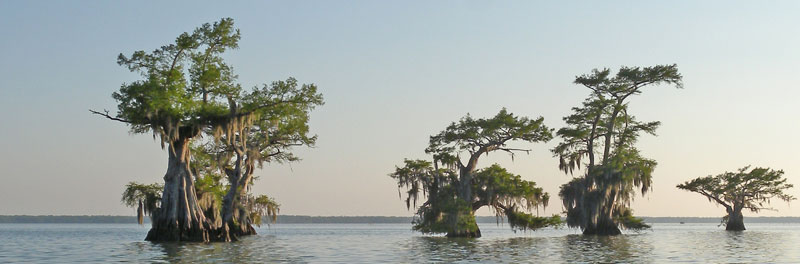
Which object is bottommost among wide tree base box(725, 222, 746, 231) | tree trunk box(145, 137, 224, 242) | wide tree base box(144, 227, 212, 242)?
wide tree base box(725, 222, 746, 231)

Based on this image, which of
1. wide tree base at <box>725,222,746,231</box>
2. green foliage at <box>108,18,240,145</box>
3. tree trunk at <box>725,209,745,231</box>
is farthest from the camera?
tree trunk at <box>725,209,745,231</box>

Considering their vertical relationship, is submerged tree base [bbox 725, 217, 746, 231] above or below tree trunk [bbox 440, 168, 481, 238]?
below

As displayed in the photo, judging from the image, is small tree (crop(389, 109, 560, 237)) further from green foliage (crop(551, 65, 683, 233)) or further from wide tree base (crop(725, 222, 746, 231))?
wide tree base (crop(725, 222, 746, 231))

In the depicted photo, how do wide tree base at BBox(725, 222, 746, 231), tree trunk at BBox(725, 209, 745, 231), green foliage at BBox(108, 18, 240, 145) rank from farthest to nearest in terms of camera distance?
tree trunk at BBox(725, 209, 745, 231)
wide tree base at BBox(725, 222, 746, 231)
green foliage at BBox(108, 18, 240, 145)

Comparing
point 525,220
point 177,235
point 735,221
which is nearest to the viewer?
point 177,235

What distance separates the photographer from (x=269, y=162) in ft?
189

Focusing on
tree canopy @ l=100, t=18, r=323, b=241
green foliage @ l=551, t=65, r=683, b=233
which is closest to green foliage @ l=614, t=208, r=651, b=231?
green foliage @ l=551, t=65, r=683, b=233

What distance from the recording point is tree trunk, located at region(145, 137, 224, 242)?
4150 centimetres

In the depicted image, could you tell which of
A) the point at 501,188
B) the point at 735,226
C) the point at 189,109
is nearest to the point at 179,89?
the point at 189,109

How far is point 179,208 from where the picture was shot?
41844 millimetres

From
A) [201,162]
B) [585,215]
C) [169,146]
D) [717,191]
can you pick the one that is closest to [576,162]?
[585,215]

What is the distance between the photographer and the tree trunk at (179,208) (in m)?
41.5

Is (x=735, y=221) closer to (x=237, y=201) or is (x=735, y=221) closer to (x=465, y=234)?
(x=465, y=234)

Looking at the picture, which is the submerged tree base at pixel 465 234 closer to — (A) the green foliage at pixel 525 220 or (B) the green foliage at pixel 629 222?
(A) the green foliage at pixel 525 220
